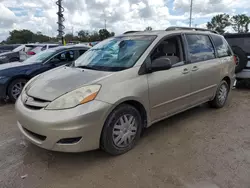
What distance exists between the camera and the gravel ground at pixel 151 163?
2463 millimetres

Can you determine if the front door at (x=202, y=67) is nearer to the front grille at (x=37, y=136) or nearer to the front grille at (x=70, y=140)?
the front grille at (x=70, y=140)

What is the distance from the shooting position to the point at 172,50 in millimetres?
3748

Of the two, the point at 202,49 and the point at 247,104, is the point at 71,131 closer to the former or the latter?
the point at 202,49

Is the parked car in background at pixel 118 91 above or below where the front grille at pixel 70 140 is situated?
above

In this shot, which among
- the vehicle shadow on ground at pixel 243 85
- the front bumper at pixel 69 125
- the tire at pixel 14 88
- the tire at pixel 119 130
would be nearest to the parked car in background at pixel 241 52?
the vehicle shadow on ground at pixel 243 85

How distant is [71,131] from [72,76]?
882mm

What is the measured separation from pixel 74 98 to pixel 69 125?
322 mm

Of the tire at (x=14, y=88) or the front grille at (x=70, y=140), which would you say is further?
the tire at (x=14, y=88)

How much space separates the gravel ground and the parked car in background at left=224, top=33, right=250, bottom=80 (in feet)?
10.1

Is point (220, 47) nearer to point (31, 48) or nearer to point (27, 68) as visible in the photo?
point (27, 68)

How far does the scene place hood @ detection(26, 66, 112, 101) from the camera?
8.89 feet

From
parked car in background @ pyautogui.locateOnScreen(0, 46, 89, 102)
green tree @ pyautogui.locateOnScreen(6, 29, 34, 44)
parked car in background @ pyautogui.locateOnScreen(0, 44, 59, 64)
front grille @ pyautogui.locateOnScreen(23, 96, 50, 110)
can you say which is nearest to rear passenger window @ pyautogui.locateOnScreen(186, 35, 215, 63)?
front grille @ pyautogui.locateOnScreen(23, 96, 50, 110)

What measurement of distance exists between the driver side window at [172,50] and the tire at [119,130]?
115cm

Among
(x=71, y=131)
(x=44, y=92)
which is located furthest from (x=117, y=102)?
(x=44, y=92)
